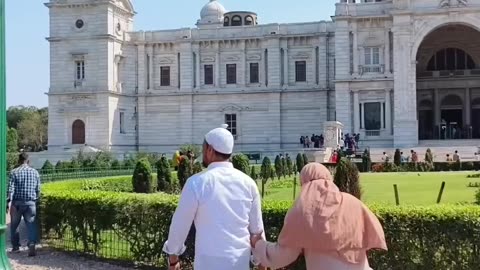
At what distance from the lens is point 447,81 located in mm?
49500

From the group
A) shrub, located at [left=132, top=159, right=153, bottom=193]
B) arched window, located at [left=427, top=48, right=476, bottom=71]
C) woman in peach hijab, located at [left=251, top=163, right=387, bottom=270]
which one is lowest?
shrub, located at [left=132, top=159, right=153, bottom=193]

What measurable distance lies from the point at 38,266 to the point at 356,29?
38278 mm

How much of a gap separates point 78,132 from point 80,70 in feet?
14.7

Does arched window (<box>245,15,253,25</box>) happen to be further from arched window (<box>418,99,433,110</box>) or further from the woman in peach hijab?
the woman in peach hijab

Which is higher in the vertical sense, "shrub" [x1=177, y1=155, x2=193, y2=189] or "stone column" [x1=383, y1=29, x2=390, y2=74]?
"stone column" [x1=383, y1=29, x2=390, y2=74]

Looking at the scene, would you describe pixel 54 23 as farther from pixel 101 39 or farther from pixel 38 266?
pixel 38 266

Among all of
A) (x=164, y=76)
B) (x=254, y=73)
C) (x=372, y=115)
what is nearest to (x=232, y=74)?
(x=254, y=73)

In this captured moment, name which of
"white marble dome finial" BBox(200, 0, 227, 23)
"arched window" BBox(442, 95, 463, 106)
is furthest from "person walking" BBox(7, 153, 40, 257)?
"white marble dome finial" BBox(200, 0, 227, 23)

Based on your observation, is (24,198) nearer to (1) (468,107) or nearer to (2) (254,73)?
(2) (254,73)

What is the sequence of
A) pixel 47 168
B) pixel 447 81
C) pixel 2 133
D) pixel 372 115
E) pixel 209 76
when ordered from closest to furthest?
1. pixel 2 133
2. pixel 47 168
3. pixel 372 115
4. pixel 447 81
5. pixel 209 76

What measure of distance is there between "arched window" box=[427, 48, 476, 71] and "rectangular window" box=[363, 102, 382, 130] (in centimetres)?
742

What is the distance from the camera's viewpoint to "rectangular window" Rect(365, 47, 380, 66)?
46250 mm

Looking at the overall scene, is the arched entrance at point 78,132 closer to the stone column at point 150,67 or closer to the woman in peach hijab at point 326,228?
the stone column at point 150,67

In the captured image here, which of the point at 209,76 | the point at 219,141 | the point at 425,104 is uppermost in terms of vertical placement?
the point at 209,76
